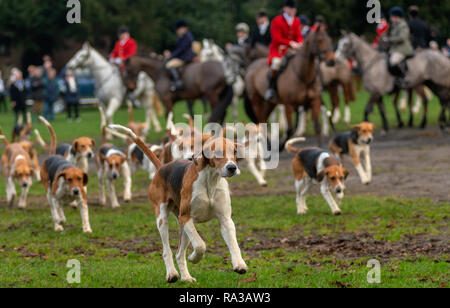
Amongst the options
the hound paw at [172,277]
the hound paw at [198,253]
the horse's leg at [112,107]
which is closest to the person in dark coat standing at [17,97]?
the horse's leg at [112,107]

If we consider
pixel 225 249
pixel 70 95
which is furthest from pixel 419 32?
pixel 70 95

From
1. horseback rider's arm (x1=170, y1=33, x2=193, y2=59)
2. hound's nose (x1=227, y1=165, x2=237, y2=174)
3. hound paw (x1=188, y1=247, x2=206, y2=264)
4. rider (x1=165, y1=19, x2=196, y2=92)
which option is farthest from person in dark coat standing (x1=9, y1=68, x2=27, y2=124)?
hound's nose (x1=227, y1=165, x2=237, y2=174)

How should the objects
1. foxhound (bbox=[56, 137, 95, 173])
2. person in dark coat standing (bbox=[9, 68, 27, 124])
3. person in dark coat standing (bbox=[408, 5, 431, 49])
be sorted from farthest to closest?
1. person in dark coat standing (bbox=[9, 68, 27, 124])
2. person in dark coat standing (bbox=[408, 5, 431, 49])
3. foxhound (bbox=[56, 137, 95, 173])

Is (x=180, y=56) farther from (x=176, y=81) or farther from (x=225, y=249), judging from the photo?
(x=225, y=249)

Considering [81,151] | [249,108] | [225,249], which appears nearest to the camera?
[225,249]

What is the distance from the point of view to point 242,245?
8.33 m

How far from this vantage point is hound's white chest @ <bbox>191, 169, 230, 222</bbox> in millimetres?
5910

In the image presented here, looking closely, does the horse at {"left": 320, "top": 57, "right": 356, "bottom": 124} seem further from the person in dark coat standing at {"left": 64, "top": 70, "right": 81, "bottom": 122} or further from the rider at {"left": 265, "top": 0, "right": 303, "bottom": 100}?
the person in dark coat standing at {"left": 64, "top": 70, "right": 81, "bottom": 122}

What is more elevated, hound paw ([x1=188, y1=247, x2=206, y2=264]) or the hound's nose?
the hound's nose

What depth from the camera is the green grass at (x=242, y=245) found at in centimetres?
661

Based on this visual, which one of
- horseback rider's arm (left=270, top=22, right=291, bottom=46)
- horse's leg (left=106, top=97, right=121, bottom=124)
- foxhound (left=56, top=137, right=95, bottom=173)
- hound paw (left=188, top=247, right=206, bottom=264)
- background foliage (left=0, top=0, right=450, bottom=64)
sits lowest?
hound paw (left=188, top=247, right=206, bottom=264)

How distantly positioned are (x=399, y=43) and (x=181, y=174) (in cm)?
1364

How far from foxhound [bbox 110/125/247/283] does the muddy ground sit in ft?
16.7

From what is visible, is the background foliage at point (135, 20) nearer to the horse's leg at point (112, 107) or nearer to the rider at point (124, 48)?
the rider at point (124, 48)
